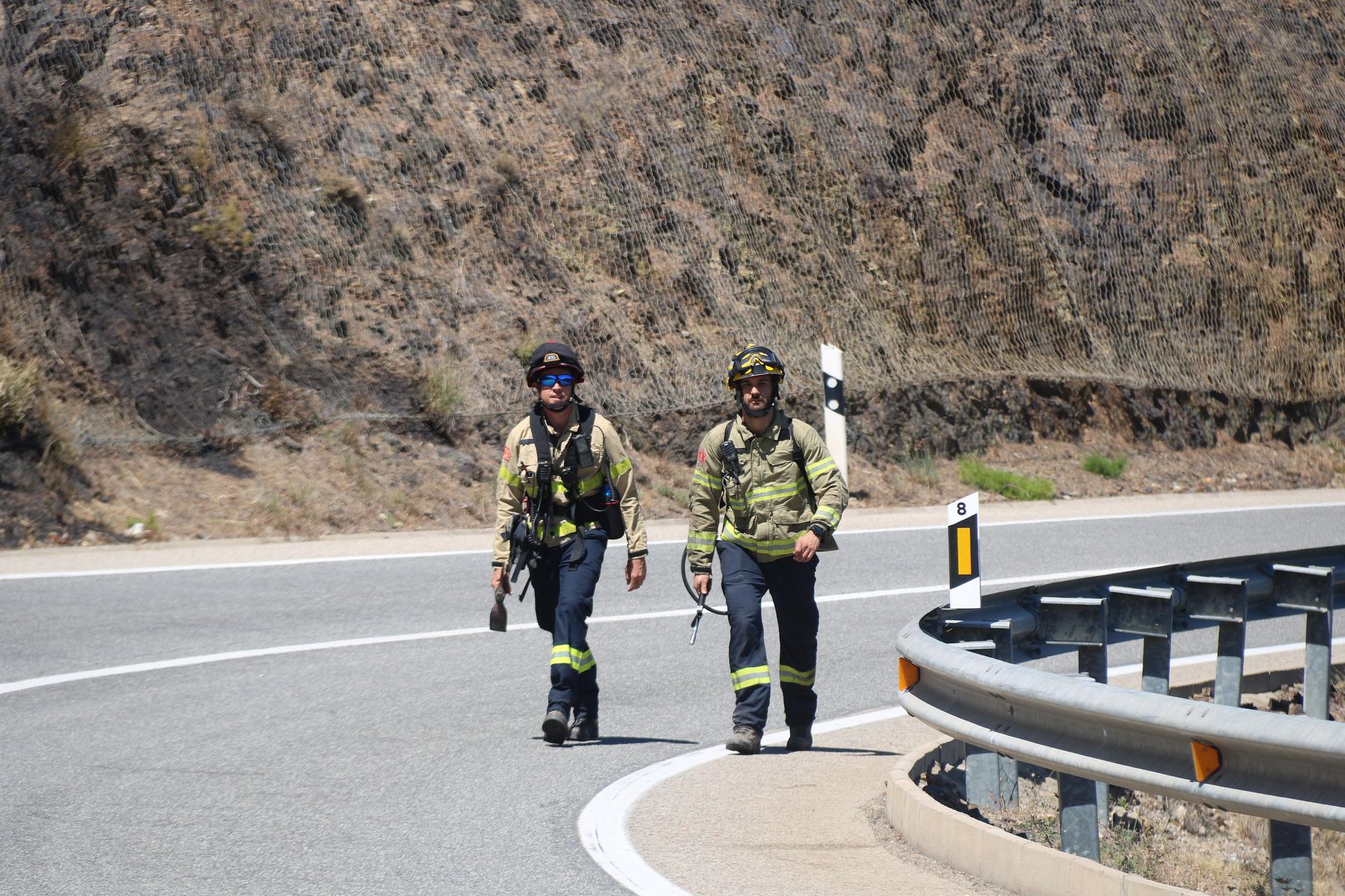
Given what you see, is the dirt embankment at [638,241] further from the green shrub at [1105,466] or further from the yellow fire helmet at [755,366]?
the yellow fire helmet at [755,366]

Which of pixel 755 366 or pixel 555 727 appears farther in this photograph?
pixel 555 727

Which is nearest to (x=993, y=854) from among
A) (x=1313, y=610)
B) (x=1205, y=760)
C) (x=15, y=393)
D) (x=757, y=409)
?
(x=1205, y=760)

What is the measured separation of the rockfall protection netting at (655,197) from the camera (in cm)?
1850

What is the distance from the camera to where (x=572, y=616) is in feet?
24.7

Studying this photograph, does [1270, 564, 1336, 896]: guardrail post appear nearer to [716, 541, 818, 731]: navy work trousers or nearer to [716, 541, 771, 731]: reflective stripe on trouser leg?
[716, 541, 818, 731]: navy work trousers

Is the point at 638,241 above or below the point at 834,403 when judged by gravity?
above

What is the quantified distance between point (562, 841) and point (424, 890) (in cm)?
78

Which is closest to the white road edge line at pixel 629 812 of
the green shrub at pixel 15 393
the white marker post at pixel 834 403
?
the white marker post at pixel 834 403

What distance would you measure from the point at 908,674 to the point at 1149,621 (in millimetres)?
992

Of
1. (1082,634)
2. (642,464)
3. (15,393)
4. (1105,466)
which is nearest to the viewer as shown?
(1082,634)

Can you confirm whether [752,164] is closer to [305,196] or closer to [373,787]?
[305,196]

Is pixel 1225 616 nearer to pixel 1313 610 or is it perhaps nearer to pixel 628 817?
pixel 1313 610

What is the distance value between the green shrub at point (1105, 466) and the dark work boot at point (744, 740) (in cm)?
1519

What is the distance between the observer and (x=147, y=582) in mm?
11531
